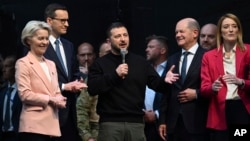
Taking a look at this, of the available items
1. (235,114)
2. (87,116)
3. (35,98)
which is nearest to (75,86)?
(35,98)

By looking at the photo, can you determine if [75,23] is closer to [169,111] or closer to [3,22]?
[3,22]

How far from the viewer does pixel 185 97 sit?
21.7 ft

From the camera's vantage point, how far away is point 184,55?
685 centimetres

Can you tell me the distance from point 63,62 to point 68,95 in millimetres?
315

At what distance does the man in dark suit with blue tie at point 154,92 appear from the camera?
23.7 feet

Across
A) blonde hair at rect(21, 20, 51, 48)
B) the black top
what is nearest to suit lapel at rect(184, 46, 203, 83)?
the black top

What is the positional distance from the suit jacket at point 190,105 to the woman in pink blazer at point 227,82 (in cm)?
13

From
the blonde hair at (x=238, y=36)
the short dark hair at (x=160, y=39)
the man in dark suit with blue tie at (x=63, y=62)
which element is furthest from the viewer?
the short dark hair at (x=160, y=39)

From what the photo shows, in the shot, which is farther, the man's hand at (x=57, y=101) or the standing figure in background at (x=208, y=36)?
the standing figure in background at (x=208, y=36)

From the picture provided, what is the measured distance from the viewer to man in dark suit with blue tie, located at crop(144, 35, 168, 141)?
23.7ft

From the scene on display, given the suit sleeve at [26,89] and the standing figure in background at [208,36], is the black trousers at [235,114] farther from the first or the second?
the suit sleeve at [26,89]

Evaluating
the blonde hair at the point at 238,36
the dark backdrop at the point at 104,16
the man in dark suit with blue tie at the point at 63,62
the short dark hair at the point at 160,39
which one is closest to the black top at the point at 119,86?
the man in dark suit with blue tie at the point at 63,62

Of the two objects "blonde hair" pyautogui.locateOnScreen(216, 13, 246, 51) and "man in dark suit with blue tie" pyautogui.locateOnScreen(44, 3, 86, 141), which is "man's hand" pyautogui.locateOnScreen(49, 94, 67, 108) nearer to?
"man in dark suit with blue tie" pyautogui.locateOnScreen(44, 3, 86, 141)

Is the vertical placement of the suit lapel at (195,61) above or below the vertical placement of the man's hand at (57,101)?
above
